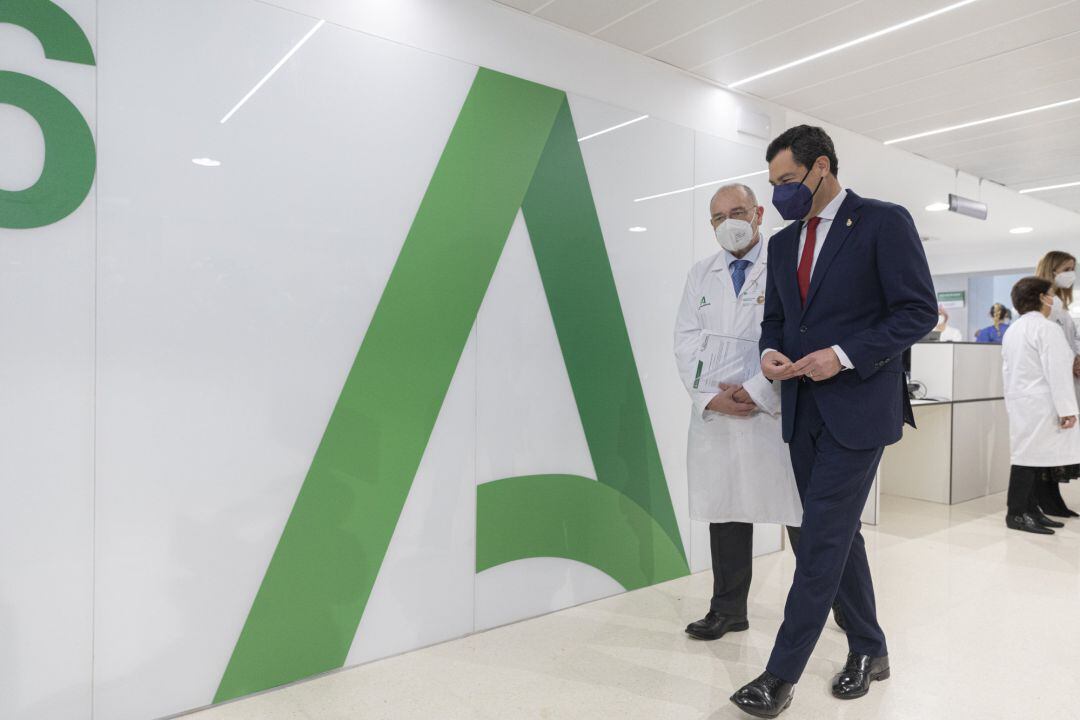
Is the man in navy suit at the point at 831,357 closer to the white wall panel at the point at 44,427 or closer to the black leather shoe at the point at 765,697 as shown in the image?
the black leather shoe at the point at 765,697

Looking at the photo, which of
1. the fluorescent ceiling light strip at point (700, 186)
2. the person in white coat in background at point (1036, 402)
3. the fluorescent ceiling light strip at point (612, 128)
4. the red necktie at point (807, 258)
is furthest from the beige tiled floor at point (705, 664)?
the fluorescent ceiling light strip at point (612, 128)

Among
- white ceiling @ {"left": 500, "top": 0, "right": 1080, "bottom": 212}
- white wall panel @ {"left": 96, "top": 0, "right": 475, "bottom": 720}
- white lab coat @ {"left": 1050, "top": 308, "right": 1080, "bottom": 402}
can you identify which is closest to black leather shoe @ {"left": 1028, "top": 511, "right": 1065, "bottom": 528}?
white lab coat @ {"left": 1050, "top": 308, "right": 1080, "bottom": 402}

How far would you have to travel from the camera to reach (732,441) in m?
2.64

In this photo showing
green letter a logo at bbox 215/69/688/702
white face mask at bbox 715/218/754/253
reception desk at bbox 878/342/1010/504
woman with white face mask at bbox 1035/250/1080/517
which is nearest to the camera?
green letter a logo at bbox 215/69/688/702

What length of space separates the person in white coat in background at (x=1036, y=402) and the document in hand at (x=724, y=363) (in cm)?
288

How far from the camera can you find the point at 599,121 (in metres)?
3.09

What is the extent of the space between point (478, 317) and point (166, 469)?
120cm

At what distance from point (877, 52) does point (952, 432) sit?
3.00 meters

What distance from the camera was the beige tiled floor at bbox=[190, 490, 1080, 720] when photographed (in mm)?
2152

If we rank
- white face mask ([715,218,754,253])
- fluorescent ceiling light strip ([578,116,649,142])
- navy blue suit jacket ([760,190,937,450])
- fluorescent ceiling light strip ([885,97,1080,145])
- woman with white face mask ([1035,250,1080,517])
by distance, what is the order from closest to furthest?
navy blue suit jacket ([760,190,937,450]) < white face mask ([715,218,754,253]) < fluorescent ceiling light strip ([578,116,649,142]) < fluorescent ceiling light strip ([885,97,1080,145]) < woman with white face mask ([1035,250,1080,517])

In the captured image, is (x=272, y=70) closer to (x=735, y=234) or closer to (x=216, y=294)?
(x=216, y=294)

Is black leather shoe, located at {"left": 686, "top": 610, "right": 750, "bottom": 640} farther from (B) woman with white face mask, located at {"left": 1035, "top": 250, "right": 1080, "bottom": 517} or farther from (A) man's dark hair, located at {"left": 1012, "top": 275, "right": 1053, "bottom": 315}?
(B) woman with white face mask, located at {"left": 1035, "top": 250, "right": 1080, "bottom": 517}

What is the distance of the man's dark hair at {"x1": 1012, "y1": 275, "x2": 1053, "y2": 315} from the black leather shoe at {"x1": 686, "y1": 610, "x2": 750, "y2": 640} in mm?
3106

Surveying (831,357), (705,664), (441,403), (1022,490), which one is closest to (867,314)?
(831,357)
